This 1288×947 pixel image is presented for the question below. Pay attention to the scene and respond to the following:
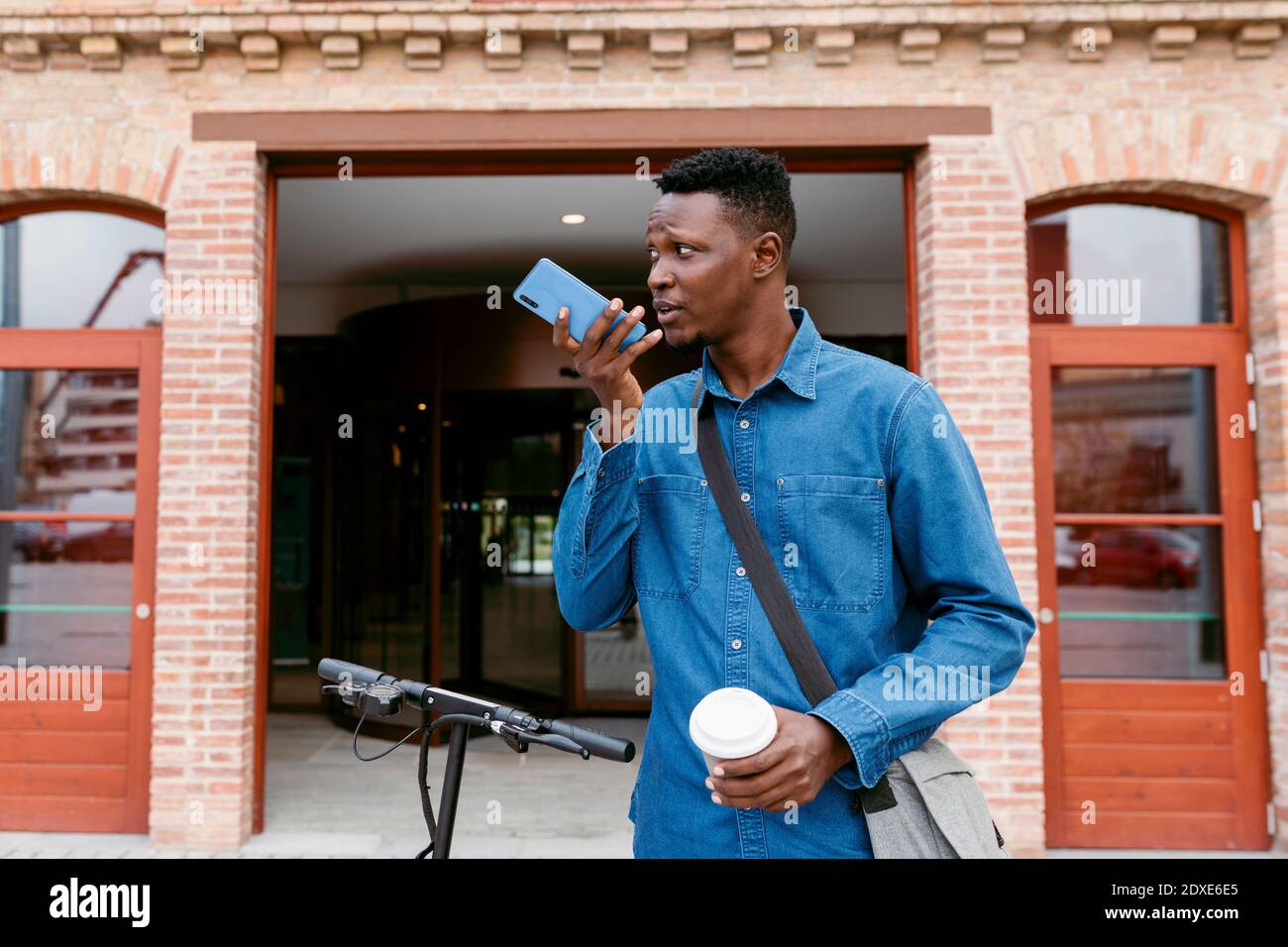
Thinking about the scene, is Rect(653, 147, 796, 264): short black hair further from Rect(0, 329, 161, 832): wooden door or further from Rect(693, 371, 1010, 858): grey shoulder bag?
Rect(0, 329, 161, 832): wooden door

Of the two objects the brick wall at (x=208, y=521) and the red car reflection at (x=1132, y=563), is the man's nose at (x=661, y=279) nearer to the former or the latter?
the brick wall at (x=208, y=521)

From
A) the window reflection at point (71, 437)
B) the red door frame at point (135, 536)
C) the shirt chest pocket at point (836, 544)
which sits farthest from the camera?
the window reflection at point (71, 437)

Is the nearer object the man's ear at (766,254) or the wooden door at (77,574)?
the man's ear at (766,254)

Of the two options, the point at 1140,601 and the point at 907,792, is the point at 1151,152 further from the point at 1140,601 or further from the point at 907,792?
the point at 907,792

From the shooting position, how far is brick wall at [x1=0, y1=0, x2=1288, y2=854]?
4.48m

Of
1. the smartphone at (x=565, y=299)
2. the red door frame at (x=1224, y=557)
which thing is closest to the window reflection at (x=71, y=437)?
the smartphone at (x=565, y=299)

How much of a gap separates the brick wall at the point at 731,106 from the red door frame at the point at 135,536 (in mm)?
286

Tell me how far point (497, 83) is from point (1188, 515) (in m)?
4.53

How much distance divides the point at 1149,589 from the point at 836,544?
4.33 meters

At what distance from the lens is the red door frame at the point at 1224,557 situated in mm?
4602

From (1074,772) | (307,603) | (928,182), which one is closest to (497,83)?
(928,182)

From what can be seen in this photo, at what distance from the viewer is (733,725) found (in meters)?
1.09

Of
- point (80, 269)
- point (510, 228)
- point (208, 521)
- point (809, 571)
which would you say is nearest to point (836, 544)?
point (809, 571)
